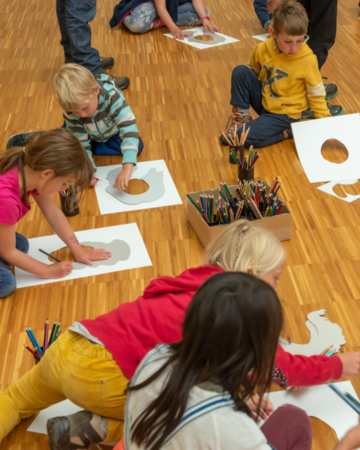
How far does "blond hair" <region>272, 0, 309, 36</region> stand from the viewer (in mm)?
1828

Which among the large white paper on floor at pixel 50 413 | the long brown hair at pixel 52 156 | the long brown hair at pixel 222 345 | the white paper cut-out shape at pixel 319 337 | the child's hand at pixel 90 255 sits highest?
the long brown hair at pixel 222 345

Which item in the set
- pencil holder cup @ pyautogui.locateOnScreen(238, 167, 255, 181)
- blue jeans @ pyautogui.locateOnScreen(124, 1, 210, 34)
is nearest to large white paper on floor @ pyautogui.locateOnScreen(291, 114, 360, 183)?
pencil holder cup @ pyautogui.locateOnScreen(238, 167, 255, 181)

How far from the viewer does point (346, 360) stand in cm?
101

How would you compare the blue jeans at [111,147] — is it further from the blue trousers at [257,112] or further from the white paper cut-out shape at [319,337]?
the white paper cut-out shape at [319,337]

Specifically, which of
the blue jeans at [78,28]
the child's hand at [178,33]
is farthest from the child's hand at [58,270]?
the child's hand at [178,33]

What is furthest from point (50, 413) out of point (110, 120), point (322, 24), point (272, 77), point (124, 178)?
point (322, 24)

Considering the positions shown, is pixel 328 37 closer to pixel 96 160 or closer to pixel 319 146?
pixel 319 146

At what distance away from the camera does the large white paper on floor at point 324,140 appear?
1829mm

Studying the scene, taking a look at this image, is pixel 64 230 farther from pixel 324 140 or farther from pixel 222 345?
pixel 324 140

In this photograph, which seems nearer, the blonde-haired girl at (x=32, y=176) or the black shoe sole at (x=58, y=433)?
the black shoe sole at (x=58, y=433)

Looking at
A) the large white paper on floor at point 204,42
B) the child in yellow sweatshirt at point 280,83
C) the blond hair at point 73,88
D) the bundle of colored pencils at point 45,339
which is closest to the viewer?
the bundle of colored pencils at point 45,339

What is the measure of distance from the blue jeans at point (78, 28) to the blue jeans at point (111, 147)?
0.62 metres

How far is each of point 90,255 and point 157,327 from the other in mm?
643

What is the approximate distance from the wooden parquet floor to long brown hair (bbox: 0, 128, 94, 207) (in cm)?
35
